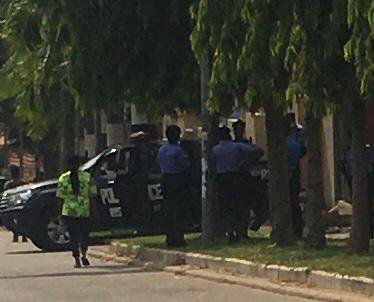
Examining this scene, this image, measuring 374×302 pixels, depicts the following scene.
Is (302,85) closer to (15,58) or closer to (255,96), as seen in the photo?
(255,96)

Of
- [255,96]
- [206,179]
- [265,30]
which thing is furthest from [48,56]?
[265,30]

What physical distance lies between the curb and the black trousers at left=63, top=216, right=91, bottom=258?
1033 millimetres

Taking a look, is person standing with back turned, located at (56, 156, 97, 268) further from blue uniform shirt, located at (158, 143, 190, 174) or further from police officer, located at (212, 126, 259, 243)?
police officer, located at (212, 126, 259, 243)

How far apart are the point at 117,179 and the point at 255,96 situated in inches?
316

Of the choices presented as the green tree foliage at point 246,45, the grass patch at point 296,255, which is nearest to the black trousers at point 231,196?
the grass patch at point 296,255

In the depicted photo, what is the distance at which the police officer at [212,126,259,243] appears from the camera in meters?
19.2

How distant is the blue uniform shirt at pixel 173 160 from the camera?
19.4 meters

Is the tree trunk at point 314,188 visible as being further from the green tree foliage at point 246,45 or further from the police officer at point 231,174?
the police officer at point 231,174

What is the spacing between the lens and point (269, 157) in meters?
18.6

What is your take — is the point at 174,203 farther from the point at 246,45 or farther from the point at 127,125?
the point at 127,125

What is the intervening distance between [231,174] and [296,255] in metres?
3.02

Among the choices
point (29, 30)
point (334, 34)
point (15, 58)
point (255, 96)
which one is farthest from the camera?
point (15, 58)

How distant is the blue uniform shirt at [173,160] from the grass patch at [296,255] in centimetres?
123

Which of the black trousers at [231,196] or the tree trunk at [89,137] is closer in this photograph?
the black trousers at [231,196]
